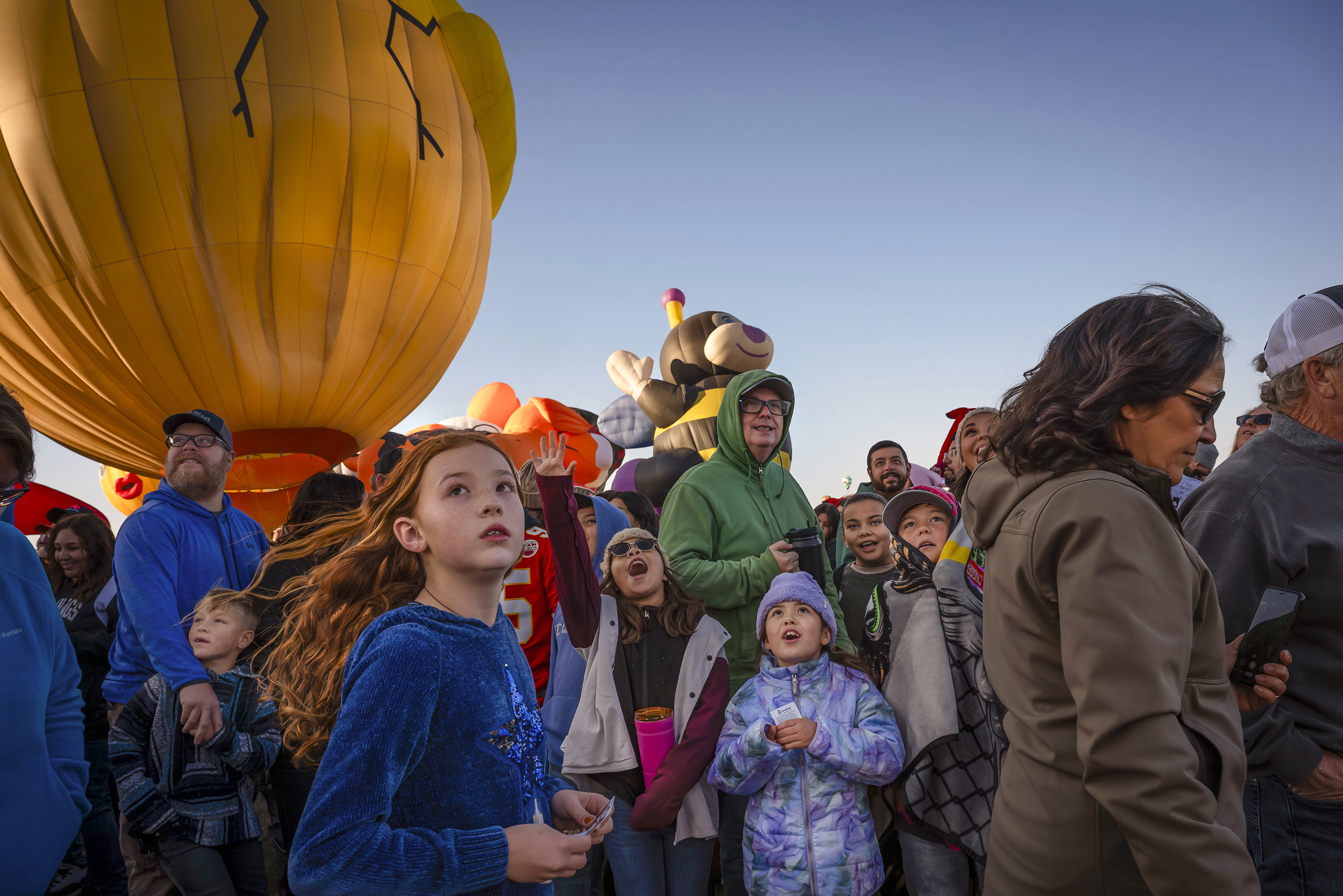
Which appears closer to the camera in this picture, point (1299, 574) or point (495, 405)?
point (1299, 574)

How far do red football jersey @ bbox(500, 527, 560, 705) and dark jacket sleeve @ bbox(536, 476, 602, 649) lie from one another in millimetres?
448

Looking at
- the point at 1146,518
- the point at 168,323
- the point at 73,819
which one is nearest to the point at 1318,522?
the point at 1146,518

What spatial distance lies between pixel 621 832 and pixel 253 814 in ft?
4.44

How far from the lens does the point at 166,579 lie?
3.02 m

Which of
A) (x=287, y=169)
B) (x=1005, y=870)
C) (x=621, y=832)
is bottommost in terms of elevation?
(x=621, y=832)

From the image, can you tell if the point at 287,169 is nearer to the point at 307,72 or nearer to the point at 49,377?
the point at 307,72

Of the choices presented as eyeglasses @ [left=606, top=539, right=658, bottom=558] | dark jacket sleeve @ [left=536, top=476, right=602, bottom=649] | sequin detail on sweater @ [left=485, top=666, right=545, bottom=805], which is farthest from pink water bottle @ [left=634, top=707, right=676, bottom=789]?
sequin detail on sweater @ [left=485, top=666, right=545, bottom=805]

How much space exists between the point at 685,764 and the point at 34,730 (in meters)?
1.92

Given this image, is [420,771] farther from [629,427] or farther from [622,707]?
[629,427]

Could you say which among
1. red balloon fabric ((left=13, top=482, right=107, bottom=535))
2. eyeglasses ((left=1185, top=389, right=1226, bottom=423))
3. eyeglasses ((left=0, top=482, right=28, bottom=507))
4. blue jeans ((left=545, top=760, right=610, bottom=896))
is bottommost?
blue jeans ((left=545, top=760, right=610, bottom=896))

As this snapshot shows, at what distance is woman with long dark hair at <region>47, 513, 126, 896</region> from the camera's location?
3564 millimetres

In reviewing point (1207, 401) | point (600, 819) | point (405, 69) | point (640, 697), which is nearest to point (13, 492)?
point (600, 819)

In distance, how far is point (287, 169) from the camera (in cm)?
534

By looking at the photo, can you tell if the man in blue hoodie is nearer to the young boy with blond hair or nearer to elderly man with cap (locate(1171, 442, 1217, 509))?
the young boy with blond hair
